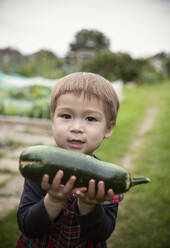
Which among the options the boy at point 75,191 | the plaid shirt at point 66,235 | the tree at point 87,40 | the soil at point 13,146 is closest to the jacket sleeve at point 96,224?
the boy at point 75,191

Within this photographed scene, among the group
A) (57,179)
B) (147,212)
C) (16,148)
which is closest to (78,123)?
(57,179)

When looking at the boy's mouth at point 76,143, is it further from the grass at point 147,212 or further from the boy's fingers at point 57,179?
the grass at point 147,212

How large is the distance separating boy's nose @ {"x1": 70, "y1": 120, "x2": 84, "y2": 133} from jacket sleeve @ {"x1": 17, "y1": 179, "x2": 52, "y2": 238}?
0.56 metres

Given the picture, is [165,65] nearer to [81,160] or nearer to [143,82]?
[143,82]

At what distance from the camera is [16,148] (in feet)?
23.7

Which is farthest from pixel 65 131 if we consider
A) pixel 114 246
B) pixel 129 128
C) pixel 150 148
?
pixel 129 128

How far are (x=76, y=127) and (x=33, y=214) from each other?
71 cm

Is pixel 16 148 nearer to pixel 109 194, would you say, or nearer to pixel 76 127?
pixel 76 127

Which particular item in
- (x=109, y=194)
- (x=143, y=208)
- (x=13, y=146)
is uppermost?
(x=109, y=194)

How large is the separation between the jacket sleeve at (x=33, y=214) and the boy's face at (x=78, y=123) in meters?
0.46

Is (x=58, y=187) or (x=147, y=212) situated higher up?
(x=58, y=187)

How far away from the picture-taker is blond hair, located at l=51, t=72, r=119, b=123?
6.15ft

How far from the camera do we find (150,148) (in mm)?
8188

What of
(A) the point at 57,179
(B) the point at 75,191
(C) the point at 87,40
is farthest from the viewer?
(C) the point at 87,40
